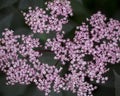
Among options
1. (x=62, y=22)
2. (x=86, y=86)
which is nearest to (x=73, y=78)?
(x=86, y=86)

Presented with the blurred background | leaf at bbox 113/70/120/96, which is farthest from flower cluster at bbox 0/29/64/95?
leaf at bbox 113/70/120/96

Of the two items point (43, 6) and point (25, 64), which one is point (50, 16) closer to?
point (43, 6)

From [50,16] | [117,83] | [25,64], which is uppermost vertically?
[50,16]

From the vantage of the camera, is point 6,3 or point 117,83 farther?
point 6,3

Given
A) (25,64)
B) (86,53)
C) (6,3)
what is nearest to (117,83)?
(86,53)

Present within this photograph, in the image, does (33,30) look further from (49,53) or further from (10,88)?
(10,88)

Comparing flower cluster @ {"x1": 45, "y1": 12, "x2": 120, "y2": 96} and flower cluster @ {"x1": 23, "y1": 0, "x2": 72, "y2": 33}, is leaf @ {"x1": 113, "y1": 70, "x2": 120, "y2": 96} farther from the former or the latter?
flower cluster @ {"x1": 23, "y1": 0, "x2": 72, "y2": 33}

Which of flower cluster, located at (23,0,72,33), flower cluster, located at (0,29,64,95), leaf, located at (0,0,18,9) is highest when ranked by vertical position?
leaf, located at (0,0,18,9)
